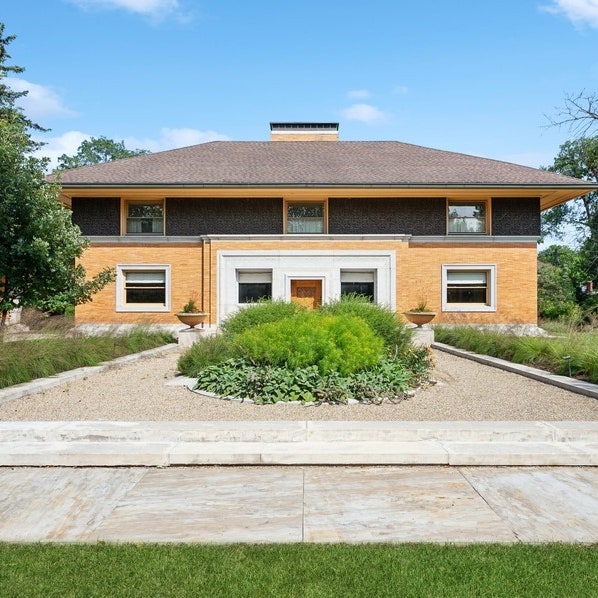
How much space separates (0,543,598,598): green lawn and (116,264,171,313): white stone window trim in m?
19.1

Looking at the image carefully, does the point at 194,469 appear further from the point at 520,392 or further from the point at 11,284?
the point at 11,284

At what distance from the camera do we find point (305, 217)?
881 inches

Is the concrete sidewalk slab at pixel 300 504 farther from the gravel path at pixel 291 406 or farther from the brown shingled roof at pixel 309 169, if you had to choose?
the brown shingled roof at pixel 309 169

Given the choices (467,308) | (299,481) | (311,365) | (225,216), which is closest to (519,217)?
(467,308)

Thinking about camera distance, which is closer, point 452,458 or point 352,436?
point 452,458

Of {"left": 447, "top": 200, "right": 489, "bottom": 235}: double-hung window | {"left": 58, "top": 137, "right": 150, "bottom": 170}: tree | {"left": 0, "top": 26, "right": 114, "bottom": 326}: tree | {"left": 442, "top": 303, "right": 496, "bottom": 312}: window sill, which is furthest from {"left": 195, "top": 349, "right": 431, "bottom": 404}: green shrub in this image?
{"left": 58, "top": 137, "right": 150, "bottom": 170}: tree

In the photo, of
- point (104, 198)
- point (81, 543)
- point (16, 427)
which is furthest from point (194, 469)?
point (104, 198)

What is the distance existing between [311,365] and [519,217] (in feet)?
58.4

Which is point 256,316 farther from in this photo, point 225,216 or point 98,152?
point 98,152

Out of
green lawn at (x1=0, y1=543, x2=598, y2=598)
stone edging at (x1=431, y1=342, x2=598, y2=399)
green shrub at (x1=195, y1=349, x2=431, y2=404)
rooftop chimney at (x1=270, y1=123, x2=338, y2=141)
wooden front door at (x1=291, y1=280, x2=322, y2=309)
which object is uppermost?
rooftop chimney at (x1=270, y1=123, x2=338, y2=141)

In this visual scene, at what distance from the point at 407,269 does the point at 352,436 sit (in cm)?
1679

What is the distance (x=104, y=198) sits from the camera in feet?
71.9

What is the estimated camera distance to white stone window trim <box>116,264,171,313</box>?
21.8 meters

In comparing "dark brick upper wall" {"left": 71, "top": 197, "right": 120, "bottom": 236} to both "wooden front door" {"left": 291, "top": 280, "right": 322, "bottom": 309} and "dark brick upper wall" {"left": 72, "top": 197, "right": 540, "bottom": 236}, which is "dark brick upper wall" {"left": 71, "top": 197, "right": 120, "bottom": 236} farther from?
"wooden front door" {"left": 291, "top": 280, "right": 322, "bottom": 309}
